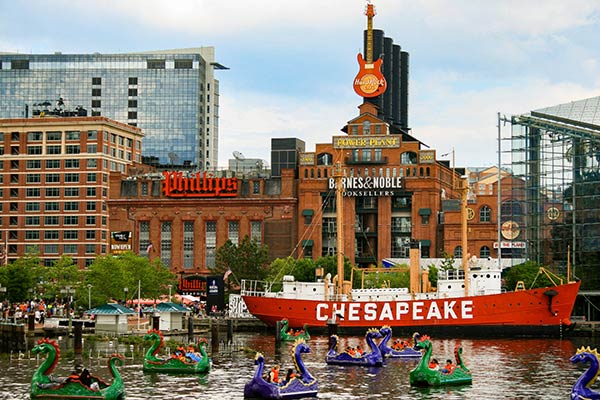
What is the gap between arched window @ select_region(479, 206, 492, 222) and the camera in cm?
13862

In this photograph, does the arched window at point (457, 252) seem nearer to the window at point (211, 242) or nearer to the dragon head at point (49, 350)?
the window at point (211, 242)

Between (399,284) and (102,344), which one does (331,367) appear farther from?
(399,284)

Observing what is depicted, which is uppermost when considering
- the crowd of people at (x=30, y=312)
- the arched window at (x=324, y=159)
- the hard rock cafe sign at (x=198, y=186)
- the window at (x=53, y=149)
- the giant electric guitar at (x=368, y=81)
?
the giant electric guitar at (x=368, y=81)

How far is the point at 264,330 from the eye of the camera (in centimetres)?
10925

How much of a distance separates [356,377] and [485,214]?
79762 mm

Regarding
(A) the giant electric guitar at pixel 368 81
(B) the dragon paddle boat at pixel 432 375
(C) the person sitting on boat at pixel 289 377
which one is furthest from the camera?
(A) the giant electric guitar at pixel 368 81

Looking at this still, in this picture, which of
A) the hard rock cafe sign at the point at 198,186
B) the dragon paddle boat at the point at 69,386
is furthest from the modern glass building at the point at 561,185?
the dragon paddle boat at the point at 69,386

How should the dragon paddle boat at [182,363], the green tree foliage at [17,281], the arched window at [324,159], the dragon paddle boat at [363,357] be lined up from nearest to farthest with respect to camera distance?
1. the dragon paddle boat at [182,363]
2. the dragon paddle boat at [363,357]
3. the green tree foliage at [17,281]
4. the arched window at [324,159]

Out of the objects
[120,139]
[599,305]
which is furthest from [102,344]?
[120,139]

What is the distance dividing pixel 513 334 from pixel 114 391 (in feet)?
Result: 175

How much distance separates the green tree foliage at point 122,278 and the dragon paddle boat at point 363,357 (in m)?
39.5

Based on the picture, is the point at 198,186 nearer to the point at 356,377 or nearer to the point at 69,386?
the point at 356,377

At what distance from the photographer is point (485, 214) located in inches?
5468

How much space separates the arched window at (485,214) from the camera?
13862 cm
